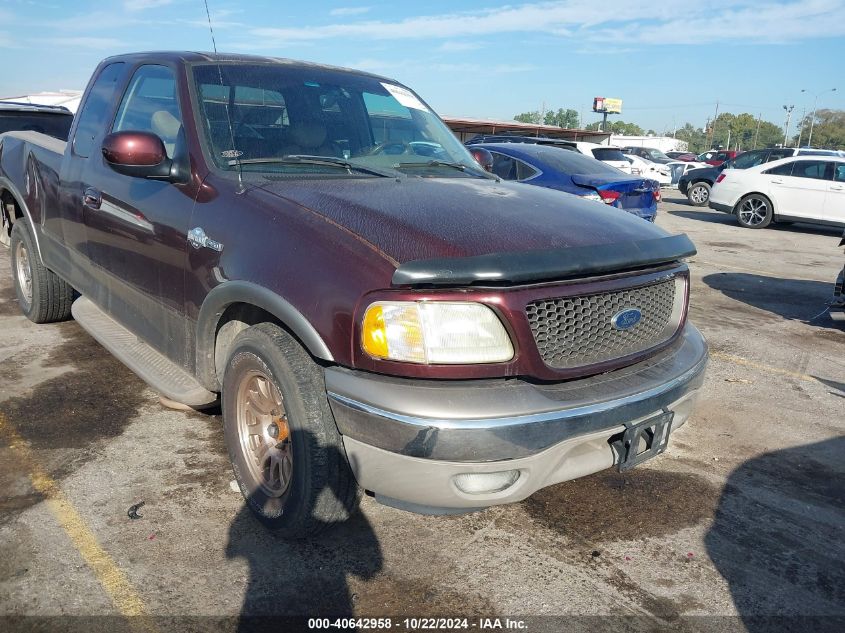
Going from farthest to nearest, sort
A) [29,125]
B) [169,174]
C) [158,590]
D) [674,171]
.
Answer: [674,171]
[29,125]
[169,174]
[158,590]

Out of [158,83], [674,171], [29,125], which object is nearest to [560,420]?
[158,83]

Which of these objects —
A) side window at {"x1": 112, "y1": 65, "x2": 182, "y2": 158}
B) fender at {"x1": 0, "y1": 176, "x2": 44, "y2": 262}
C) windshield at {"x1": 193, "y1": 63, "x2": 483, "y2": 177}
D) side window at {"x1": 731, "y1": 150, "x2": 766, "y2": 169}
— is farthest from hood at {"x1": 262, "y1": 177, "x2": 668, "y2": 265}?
side window at {"x1": 731, "y1": 150, "x2": 766, "y2": 169}

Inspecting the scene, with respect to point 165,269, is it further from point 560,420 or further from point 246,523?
point 560,420

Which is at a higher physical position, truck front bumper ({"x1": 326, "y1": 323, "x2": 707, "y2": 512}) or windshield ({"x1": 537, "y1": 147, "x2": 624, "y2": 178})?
windshield ({"x1": 537, "y1": 147, "x2": 624, "y2": 178})

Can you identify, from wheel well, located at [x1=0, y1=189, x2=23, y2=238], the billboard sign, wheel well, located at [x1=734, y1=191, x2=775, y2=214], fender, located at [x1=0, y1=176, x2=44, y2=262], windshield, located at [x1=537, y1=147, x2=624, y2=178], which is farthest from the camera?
the billboard sign

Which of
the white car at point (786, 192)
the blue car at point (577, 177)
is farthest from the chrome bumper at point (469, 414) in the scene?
the white car at point (786, 192)

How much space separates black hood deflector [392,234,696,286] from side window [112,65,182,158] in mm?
1764

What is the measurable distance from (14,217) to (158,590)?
4.56m

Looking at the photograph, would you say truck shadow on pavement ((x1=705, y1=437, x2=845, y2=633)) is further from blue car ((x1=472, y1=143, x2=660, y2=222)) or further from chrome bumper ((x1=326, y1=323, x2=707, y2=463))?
blue car ((x1=472, y1=143, x2=660, y2=222))

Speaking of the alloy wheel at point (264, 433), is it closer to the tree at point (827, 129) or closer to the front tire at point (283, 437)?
the front tire at point (283, 437)

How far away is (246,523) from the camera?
310cm

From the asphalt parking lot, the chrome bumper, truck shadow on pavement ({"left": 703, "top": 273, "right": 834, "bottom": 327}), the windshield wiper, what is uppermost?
the windshield wiper

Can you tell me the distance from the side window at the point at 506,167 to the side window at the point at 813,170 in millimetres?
8114

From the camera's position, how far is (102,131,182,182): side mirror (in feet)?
10.2
